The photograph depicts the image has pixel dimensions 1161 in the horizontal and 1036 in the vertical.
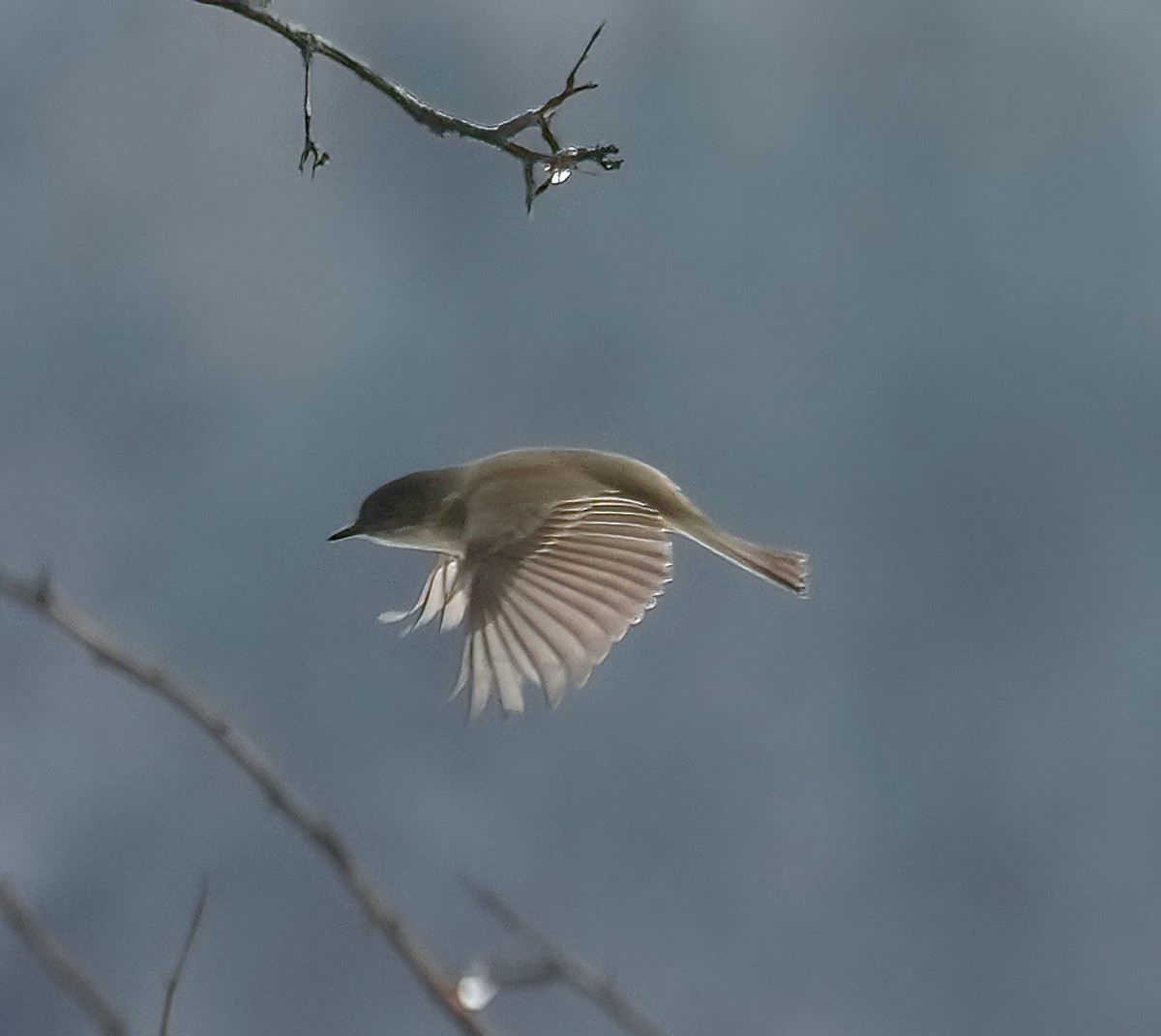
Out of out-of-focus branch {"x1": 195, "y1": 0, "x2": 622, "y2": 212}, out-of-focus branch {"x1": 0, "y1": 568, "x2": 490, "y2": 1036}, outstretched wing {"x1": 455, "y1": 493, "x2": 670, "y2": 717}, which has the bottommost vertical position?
outstretched wing {"x1": 455, "y1": 493, "x2": 670, "y2": 717}

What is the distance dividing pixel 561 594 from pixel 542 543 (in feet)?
A: 0.16

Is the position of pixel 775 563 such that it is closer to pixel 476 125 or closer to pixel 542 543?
pixel 542 543

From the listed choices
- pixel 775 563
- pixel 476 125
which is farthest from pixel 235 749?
pixel 775 563

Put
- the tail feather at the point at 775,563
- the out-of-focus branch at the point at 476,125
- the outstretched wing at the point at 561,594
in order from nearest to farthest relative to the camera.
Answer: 1. the out-of-focus branch at the point at 476,125
2. the outstretched wing at the point at 561,594
3. the tail feather at the point at 775,563

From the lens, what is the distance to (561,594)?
3.92ft

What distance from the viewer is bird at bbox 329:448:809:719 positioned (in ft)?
3.75

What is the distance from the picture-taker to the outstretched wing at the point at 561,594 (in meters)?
1.12

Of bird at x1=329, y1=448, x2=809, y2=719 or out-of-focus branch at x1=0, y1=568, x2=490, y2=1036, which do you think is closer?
out-of-focus branch at x1=0, y1=568, x2=490, y2=1036

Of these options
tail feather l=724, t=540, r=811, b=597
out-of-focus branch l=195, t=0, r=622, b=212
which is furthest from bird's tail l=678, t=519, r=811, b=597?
out-of-focus branch l=195, t=0, r=622, b=212

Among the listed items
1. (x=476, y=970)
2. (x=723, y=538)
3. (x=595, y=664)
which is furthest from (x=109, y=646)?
(x=723, y=538)

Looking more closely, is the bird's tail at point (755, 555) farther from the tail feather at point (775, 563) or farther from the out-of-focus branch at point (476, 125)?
the out-of-focus branch at point (476, 125)

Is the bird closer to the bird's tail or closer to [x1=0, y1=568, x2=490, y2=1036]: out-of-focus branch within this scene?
the bird's tail

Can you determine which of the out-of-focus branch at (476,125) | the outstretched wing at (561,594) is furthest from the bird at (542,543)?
the out-of-focus branch at (476,125)

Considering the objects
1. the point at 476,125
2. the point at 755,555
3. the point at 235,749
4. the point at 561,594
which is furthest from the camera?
the point at 755,555
